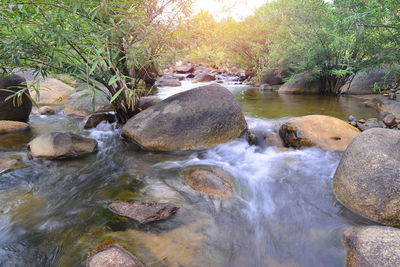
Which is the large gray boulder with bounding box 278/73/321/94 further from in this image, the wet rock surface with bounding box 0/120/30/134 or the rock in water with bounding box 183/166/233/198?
the wet rock surface with bounding box 0/120/30/134

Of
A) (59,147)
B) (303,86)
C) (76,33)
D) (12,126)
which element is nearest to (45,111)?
(12,126)

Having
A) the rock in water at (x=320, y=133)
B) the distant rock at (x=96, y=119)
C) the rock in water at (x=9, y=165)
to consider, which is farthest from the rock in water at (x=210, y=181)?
the distant rock at (x=96, y=119)

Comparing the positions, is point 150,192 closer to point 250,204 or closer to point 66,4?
point 250,204

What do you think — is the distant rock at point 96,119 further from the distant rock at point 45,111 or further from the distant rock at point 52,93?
the distant rock at point 52,93

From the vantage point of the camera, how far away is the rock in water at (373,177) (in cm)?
241

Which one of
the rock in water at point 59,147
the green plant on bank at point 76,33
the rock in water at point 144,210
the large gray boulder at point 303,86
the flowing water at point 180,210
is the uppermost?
the green plant on bank at point 76,33

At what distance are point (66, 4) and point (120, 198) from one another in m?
2.49

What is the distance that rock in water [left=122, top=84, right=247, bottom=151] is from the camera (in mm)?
4480

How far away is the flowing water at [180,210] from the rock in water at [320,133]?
23cm

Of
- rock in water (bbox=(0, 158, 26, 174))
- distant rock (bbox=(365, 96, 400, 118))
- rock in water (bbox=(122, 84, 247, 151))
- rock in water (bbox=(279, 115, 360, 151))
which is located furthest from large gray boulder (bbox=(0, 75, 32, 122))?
distant rock (bbox=(365, 96, 400, 118))

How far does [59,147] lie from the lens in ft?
13.3

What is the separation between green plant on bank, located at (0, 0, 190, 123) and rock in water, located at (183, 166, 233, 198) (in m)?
1.54

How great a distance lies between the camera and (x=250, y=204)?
10.0 ft

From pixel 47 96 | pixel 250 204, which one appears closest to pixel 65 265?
pixel 250 204
